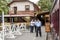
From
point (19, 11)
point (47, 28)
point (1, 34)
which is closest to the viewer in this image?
point (1, 34)

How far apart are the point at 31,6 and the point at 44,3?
459 centimetres

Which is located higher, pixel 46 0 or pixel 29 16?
pixel 46 0

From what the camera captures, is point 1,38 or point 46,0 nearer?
point 1,38

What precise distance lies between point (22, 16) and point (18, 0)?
11.5m

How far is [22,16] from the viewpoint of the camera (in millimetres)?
54031

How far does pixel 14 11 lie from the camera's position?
63.8m

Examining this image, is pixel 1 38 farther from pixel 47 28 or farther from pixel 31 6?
pixel 31 6

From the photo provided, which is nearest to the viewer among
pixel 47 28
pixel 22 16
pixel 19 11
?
pixel 47 28

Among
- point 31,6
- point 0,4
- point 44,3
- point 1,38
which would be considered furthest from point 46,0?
point 1,38

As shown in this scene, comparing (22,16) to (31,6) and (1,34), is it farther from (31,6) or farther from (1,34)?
(1,34)

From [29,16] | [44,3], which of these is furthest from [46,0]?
[29,16]

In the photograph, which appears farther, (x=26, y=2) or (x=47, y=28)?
(x=26, y=2)

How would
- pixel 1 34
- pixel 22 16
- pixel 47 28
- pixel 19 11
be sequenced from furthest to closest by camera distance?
pixel 19 11 < pixel 22 16 < pixel 47 28 < pixel 1 34

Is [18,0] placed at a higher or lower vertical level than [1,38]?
higher
